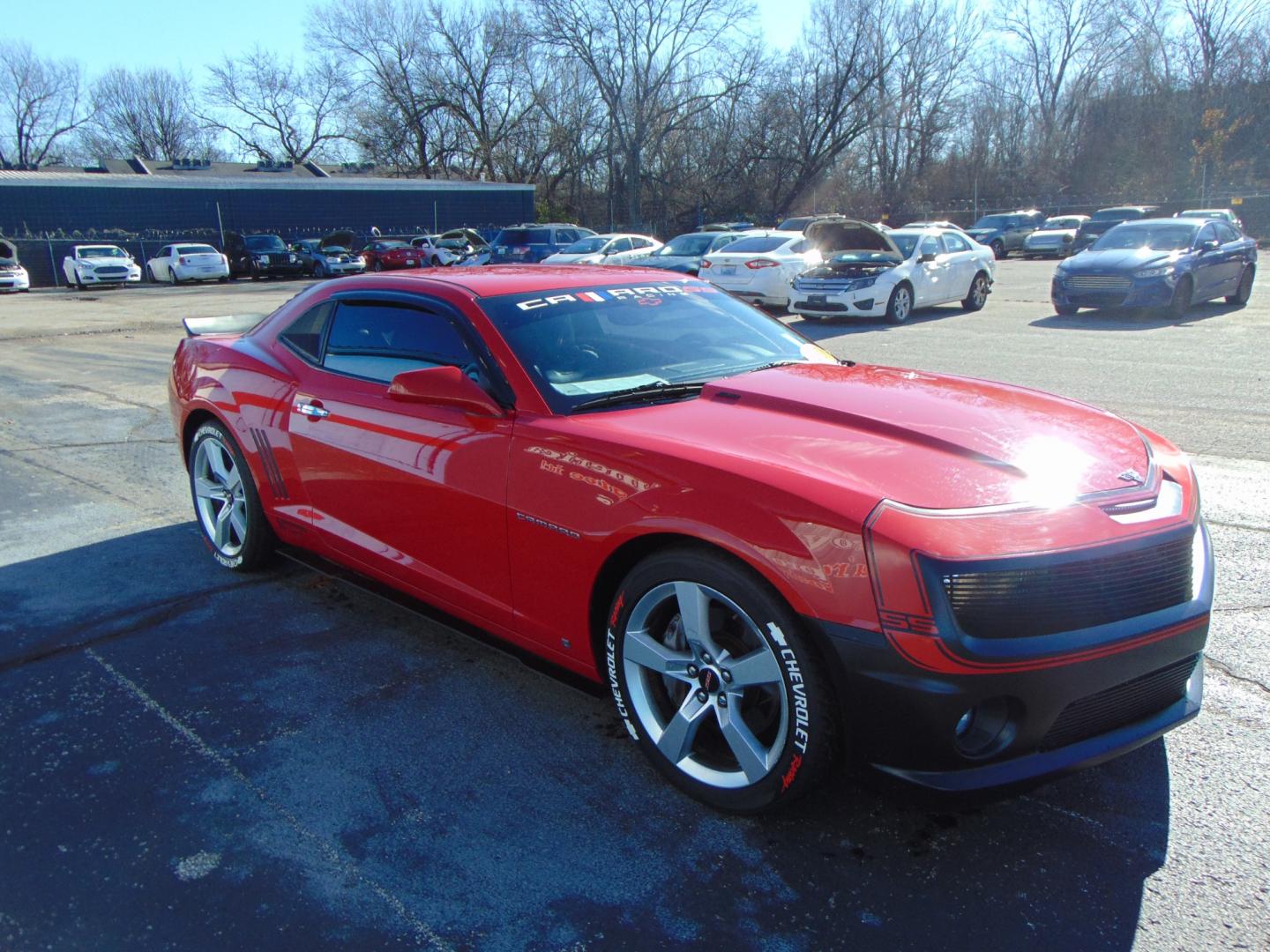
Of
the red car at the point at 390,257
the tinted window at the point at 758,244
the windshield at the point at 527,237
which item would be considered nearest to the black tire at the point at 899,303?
the tinted window at the point at 758,244

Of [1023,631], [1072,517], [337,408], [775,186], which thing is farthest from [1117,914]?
[775,186]

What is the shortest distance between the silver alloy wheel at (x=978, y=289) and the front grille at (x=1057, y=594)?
1602cm

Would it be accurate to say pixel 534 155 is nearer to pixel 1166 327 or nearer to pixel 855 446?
pixel 1166 327

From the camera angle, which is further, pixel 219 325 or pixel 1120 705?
pixel 219 325

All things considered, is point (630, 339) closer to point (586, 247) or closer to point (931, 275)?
point (931, 275)

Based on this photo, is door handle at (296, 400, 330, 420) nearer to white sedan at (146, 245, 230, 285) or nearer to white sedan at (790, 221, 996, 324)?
white sedan at (790, 221, 996, 324)

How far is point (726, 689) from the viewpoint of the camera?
2.64m

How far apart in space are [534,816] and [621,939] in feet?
1.88

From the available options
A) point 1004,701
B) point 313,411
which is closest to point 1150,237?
point 313,411

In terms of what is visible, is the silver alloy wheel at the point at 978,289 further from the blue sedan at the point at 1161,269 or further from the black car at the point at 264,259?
the black car at the point at 264,259

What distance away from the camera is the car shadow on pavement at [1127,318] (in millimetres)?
14281

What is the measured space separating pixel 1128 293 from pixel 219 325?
45.1ft

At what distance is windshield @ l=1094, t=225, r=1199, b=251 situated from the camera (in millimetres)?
15508

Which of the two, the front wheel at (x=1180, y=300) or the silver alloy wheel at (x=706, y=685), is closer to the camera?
the silver alloy wheel at (x=706, y=685)
